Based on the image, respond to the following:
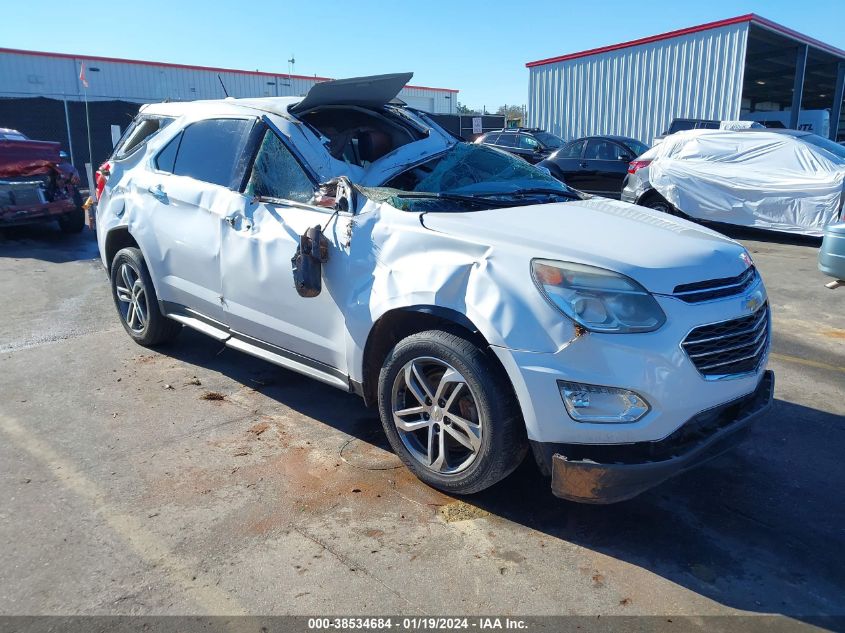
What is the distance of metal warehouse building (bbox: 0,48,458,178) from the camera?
65.2 ft

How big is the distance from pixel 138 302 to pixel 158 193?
101 centimetres

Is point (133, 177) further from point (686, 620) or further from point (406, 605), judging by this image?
point (686, 620)

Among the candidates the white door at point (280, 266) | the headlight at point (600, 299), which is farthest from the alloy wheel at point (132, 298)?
the headlight at point (600, 299)

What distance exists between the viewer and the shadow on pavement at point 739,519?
9.08ft

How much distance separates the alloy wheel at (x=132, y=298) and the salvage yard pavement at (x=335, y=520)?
2.17 ft

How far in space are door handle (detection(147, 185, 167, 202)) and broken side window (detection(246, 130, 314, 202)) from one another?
967 mm

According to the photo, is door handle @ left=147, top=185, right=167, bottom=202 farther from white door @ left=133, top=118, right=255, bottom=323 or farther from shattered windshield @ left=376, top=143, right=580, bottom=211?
shattered windshield @ left=376, top=143, right=580, bottom=211

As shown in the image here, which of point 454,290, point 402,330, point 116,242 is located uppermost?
point 454,290

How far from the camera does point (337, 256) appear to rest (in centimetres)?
359

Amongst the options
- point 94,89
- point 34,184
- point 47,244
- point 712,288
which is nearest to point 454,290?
point 712,288

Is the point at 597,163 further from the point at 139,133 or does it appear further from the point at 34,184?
the point at 139,133

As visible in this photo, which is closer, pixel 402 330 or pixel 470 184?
pixel 402 330

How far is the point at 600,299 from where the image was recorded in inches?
111

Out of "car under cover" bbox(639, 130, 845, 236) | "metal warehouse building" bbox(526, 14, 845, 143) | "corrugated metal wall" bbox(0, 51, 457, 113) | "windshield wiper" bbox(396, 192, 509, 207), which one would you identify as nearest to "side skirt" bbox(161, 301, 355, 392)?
"windshield wiper" bbox(396, 192, 509, 207)
